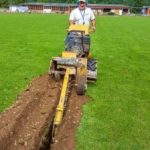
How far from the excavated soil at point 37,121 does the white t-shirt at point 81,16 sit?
245 centimetres

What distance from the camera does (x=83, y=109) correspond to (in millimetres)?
8812

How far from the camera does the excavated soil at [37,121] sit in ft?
22.5

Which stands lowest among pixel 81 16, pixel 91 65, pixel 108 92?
pixel 108 92

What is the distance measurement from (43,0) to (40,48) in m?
134

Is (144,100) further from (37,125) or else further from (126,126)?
(37,125)

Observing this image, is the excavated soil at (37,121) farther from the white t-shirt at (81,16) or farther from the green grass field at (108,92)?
the white t-shirt at (81,16)

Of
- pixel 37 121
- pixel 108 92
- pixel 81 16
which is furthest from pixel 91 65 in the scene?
pixel 37 121

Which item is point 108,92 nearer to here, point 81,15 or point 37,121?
point 81,15

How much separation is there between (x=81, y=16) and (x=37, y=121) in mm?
4668

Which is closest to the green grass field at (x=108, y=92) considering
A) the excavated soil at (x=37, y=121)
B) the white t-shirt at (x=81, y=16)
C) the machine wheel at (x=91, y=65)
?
the excavated soil at (x=37, y=121)

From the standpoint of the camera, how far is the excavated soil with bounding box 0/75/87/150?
6.85m

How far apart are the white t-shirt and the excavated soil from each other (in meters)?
2.45

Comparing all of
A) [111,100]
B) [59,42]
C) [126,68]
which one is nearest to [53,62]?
[111,100]

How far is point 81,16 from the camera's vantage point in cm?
1180
